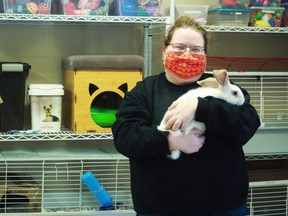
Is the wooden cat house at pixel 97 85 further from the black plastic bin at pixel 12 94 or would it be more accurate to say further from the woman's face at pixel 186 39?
the woman's face at pixel 186 39

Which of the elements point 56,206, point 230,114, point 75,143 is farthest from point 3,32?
point 230,114

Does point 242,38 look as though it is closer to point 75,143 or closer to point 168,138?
point 75,143

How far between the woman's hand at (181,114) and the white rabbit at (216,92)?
0.09ft

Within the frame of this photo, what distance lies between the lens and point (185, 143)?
1376mm

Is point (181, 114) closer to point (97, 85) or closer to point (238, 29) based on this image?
point (97, 85)

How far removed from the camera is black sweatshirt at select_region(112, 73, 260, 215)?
1.40 metres

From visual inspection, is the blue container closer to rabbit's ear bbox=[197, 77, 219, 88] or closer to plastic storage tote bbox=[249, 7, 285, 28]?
rabbit's ear bbox=[197, 77, 219, 88]

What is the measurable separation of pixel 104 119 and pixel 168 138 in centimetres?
101

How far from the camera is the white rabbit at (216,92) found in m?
1.42

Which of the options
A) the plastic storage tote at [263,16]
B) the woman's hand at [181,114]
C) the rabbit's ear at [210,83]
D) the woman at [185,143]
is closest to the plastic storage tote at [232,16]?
the plastic storage tote at [263,16]

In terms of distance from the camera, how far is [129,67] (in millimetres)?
2324

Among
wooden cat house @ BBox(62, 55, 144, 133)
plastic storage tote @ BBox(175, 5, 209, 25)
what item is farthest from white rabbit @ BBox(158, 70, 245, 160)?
plastic storage tote @ BBox(175, 5, 209, 25)

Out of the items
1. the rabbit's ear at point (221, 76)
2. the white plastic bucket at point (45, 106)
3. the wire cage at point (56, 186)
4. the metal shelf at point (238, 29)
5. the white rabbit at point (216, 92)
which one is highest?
the metal shelf at point (238, 29)

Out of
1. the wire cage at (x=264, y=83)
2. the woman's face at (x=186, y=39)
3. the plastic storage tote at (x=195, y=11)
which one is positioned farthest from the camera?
the wire cage at (x=264, y=83)
